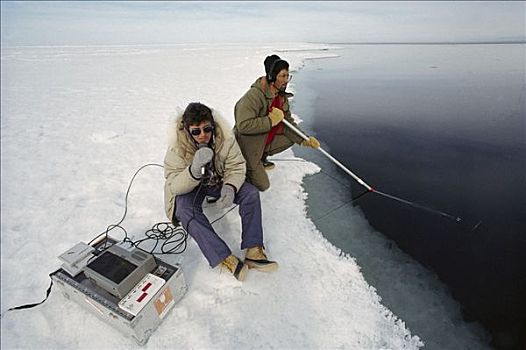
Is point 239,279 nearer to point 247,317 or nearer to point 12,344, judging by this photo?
point 247,317

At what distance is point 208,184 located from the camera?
269cm

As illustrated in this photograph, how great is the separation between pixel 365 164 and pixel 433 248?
1.95 m

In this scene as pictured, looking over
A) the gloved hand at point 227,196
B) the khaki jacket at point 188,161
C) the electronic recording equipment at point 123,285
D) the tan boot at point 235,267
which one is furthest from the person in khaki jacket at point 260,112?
the electronic recording equipment at point 123,285

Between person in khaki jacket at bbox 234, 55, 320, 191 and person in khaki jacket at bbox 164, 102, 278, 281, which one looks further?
person in khaki jacket at bbox 234, 55, 320, 191

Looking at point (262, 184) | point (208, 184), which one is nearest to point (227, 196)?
point (208, 184)

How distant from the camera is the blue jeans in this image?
2.28 m

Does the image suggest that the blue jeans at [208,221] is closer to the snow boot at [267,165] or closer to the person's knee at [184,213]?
the person's knee at [184,213]

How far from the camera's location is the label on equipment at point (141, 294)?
5.82 ft

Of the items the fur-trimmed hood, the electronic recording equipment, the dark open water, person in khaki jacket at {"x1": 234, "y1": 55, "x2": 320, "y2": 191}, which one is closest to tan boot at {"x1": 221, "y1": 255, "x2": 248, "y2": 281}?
the electronic recording equipment

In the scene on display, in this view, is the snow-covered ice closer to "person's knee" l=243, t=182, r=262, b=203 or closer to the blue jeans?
the blue jeans

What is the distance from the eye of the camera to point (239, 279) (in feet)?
7.75

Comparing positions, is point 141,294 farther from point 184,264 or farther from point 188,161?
point 188,161

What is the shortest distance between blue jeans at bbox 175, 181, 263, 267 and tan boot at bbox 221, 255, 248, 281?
106 mm

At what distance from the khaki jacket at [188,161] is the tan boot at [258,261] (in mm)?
617
